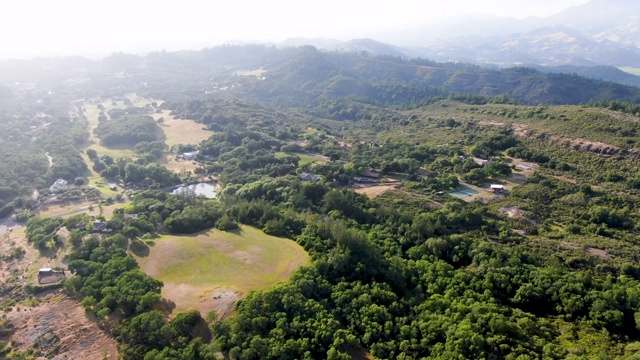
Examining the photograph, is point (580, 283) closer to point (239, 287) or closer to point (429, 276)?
point (429, 276)

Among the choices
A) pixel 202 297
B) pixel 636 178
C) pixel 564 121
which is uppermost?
pixel 564 121

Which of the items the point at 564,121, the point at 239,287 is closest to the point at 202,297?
the point at 239,287

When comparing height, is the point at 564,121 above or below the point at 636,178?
above

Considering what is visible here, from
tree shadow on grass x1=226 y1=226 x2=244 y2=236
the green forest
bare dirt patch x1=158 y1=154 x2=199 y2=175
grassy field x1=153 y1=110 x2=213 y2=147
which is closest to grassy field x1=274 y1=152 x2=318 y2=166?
the green forest

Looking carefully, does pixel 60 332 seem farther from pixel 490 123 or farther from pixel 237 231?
pixel 490 123

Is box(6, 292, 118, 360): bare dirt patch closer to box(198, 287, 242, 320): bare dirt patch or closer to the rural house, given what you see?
box(198, 287, 242, 320): bare dirt patch

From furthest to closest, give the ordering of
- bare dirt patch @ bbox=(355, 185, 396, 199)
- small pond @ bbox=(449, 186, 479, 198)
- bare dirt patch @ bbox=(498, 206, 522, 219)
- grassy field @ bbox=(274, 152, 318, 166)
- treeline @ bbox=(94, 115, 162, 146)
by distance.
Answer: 1. treeline @ bbox=(94, 115, 162, 146)
2. grassy field @ bbox=(274, 152, 318, 166)
3. bare dirt patch @ bbox=(355, 185, 396, 199)
4. small pond @ bbox=(449, 186, 479, 198)
5. bare dirt patch @ bbox=(498, 206, 522, 219)
